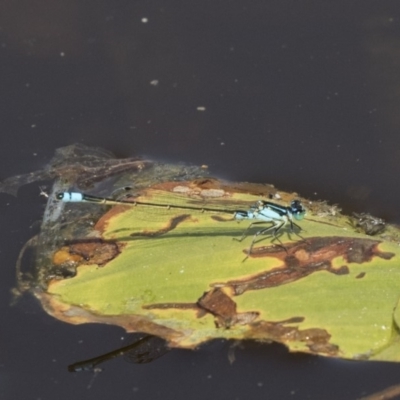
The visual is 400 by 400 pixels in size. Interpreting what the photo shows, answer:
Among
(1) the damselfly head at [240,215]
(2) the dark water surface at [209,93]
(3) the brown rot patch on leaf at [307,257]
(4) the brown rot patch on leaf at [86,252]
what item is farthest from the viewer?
(2) the dark water surface at [209,93]

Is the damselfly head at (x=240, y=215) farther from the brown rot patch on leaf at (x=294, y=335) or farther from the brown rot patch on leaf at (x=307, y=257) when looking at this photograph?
the brown rot patch on leaf at (x=294, y=335)

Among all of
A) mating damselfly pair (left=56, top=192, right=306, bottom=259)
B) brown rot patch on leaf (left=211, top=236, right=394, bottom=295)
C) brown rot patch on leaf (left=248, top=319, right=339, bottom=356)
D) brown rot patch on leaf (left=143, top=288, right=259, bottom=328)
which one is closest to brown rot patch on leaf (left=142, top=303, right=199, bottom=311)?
brown rot patch on leaf (left=143, top=288, right=259, bottom=328)

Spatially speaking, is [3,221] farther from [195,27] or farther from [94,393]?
[195,27]

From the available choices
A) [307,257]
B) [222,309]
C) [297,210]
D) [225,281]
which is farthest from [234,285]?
[297,210]

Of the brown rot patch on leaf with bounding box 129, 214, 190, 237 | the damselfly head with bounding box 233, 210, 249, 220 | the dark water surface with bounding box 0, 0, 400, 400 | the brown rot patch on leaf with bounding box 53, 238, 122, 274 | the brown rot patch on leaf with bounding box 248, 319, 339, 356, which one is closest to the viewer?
the brown rot patch on leaf with bounding box 248, 319, 339, 356

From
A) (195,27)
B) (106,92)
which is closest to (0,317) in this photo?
(106,92)

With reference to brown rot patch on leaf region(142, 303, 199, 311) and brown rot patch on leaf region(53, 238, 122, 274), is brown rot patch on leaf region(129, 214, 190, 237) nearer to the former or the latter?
brown rot patch on leaf region(53, 238, 122, 274)

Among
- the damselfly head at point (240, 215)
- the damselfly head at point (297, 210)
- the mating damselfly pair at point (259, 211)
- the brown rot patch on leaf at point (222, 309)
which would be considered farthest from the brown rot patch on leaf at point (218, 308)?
the damselfly head at point (297, 210)
